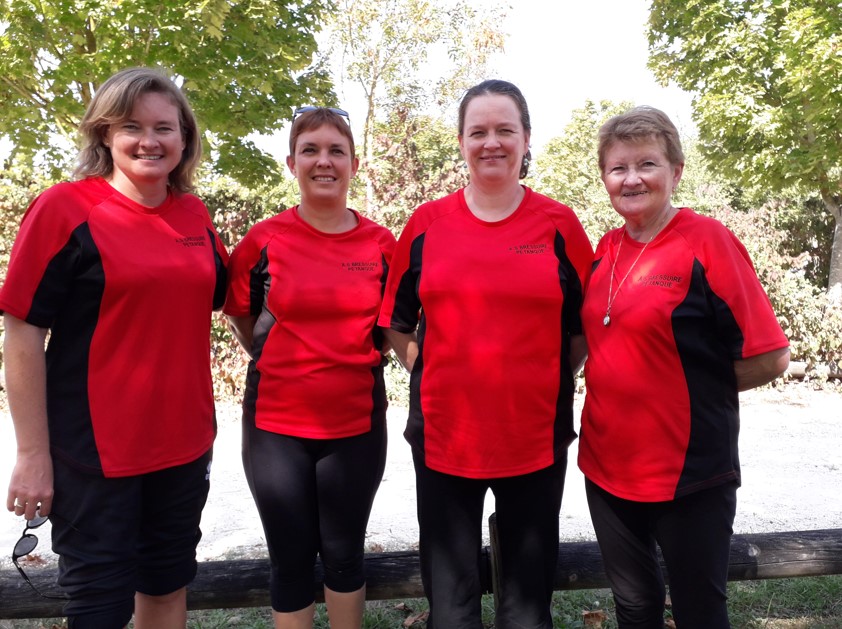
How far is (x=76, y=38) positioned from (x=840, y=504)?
925 centimetres

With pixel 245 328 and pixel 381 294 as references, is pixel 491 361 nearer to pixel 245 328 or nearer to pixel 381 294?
pixel 381 294

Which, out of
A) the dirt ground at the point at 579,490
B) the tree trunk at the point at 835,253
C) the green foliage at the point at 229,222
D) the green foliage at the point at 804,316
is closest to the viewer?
the dirt ground at the point at 579,490

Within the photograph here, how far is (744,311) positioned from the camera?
230 cm

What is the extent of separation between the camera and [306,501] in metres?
2.74

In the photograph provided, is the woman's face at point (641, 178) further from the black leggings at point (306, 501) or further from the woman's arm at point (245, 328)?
the woman's arm at point (245, 328)

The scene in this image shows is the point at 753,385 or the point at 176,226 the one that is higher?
the point at 176,226

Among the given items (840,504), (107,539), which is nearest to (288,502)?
(107,539)

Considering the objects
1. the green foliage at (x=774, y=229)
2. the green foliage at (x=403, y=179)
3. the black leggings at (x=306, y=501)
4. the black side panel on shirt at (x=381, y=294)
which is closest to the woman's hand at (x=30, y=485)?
the black leggings at (x=306, y=501)

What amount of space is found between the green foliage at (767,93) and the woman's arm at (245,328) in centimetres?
1102

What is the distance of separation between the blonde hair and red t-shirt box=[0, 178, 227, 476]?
0.10m

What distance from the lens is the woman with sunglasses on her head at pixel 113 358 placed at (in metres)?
2.34

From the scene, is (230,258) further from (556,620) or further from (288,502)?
(556,620)

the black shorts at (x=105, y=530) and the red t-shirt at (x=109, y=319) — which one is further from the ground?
the red t-shirt at (x=109, y=319)

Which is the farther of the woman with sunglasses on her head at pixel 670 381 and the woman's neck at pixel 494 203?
the woman's neck at pixel 494 203
